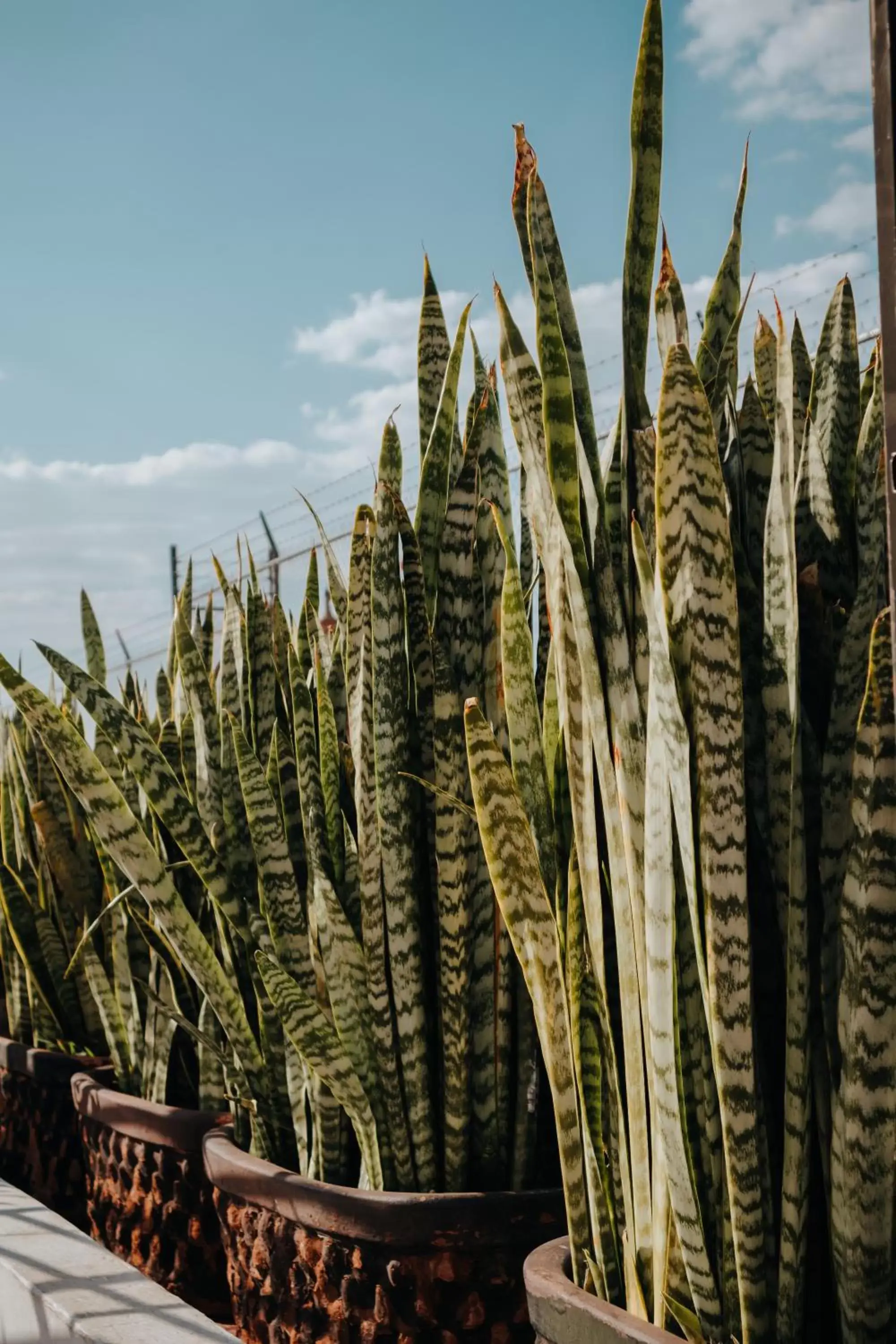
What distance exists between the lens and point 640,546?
610mm

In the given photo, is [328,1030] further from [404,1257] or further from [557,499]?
[557,499]

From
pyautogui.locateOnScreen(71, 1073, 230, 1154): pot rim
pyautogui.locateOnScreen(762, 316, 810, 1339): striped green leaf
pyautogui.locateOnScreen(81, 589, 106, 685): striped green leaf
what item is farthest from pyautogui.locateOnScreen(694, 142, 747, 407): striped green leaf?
pyautogui.locateOnScreen(81, 589, 106, 685): striped green leaf

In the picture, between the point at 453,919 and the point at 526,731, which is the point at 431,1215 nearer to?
the point at 453,919

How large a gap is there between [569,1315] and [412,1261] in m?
0.19

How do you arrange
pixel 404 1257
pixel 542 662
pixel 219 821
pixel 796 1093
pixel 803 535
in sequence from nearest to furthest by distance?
pixel 796 1093
pixel 803 535
pixel 404 1257
pixel 542 662
pixel 219 821

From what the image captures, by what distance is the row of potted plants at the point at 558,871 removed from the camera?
0.57 meters

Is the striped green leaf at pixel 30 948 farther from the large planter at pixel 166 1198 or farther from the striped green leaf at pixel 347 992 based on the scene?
the striped green leaf at pixel 347 992

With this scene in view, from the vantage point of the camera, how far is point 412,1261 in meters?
0.79

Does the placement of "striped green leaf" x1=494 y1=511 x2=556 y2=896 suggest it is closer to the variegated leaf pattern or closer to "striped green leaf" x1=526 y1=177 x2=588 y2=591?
"striped green leaf" x1=526 y1=177 x2=588 y2=591

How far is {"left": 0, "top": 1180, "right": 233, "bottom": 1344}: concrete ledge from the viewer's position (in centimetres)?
96

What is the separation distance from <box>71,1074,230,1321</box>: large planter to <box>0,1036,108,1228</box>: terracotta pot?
223mm

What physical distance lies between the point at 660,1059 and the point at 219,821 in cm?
62

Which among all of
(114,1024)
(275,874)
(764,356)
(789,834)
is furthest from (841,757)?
(114,1024)

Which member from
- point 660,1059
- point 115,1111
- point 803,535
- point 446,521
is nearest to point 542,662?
point 446,521
